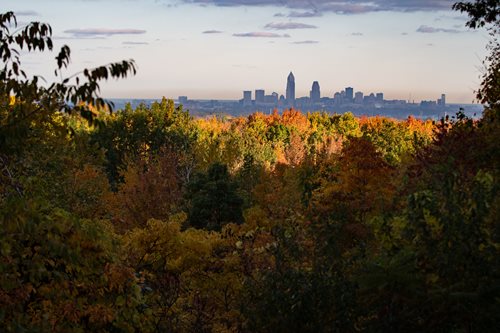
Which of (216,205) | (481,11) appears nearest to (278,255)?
(481,11)

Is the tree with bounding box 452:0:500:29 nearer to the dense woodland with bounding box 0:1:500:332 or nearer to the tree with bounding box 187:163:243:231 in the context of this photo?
the dense woodland with bounding box 0:1:500:332

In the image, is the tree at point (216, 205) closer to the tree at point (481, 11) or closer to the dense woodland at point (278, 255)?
the dense woodland at point (278, 255)

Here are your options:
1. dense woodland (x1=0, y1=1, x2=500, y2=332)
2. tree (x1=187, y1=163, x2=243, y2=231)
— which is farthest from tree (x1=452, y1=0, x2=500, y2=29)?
tree (x1=187, y1=163, x2=243, y2=231)

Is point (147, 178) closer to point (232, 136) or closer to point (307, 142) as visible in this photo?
point (232, 136)

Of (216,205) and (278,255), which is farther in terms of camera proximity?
(216,205)

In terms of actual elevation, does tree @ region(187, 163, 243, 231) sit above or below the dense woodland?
below

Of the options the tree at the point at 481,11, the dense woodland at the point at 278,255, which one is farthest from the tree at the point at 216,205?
the tree at the point at 481,11

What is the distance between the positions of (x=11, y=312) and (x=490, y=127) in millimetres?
14479

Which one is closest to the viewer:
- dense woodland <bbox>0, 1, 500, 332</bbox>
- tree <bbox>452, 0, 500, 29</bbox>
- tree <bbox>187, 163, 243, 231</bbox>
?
dense woodland <bbox>0, 1, 500, 332</bbox>

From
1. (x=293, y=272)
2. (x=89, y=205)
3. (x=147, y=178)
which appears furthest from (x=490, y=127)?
(x=147, y=178)

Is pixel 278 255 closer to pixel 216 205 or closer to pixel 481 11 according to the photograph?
pixel 481 11

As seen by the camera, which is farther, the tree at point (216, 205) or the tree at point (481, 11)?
the tree at point (216, 205)

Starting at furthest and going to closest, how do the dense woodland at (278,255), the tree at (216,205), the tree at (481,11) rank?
the tree at (216,205), the tree at (481,11), the dense woodland at (278,255)

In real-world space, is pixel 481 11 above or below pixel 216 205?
above
